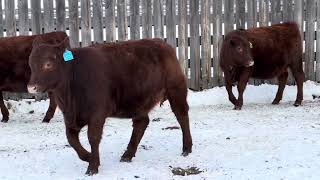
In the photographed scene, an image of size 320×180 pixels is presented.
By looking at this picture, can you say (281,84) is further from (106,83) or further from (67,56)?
(67,56)

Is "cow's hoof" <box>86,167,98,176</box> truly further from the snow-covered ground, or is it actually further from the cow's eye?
the cow's eye

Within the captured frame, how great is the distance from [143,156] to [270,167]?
1.46m

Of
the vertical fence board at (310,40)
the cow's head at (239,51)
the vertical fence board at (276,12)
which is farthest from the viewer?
the vertical fence board at (310,40)

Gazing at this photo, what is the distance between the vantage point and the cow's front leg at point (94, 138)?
5.66 metres

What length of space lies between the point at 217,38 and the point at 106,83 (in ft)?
18.1

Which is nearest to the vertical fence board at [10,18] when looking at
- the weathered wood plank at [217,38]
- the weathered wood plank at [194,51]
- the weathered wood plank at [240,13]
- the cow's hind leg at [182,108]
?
the weathered wood plank at [194,51]

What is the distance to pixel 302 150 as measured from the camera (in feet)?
20.8

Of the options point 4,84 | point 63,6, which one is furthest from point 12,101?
point 63,6

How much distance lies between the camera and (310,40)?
37.1ft

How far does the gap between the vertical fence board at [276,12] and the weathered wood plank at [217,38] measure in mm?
1078

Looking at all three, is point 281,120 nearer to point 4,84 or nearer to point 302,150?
point 302,150

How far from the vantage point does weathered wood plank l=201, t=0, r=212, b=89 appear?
1083 centimetres

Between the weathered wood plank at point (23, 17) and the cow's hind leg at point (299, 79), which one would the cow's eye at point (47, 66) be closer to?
the weathered wood plank at point (23, 17)

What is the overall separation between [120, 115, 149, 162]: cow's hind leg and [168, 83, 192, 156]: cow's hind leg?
351 millimetres
